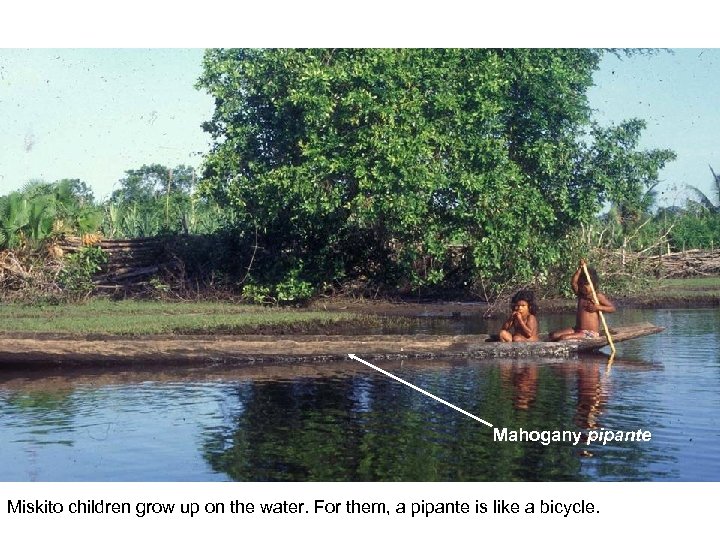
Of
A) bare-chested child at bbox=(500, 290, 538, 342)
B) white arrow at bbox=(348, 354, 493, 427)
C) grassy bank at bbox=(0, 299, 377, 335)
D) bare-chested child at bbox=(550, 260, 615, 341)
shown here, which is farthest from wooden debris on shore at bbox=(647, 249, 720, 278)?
white arrow at bbox=(348, 354, 493, 427)

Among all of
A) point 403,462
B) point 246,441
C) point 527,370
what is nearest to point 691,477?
point 403,462

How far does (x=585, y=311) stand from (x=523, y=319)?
1.03 metres

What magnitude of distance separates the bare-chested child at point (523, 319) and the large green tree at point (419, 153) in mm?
4652

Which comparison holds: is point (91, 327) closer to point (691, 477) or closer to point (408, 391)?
point (408, 391)

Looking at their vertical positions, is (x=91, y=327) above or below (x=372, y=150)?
below

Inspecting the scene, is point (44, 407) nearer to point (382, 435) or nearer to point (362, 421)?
point (362, 421)

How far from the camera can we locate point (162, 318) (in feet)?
55.5

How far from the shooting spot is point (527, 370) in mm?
12891

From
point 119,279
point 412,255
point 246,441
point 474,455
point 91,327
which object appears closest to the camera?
point 474,455

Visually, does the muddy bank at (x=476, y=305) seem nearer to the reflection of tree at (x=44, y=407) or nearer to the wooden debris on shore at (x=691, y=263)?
the wooden debris on shore at (x=691, y=263)

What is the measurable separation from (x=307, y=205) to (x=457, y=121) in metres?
3.19

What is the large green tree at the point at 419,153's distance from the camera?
1811cm

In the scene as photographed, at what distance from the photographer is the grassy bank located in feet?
50.6

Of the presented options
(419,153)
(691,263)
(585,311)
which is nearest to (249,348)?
(585,311)
